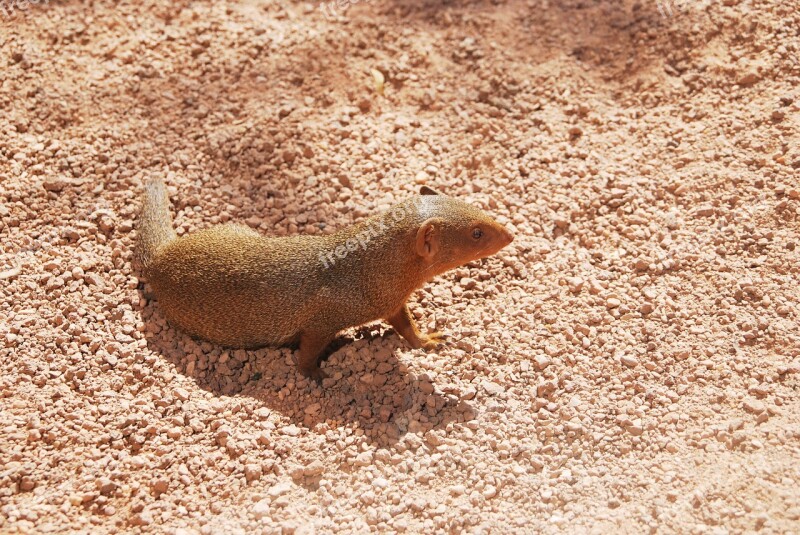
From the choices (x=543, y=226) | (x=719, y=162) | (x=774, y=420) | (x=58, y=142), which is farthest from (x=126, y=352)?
(x=719, y=162)

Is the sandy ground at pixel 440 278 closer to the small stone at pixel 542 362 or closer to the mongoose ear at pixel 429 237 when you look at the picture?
the small stone at pixel 542 362

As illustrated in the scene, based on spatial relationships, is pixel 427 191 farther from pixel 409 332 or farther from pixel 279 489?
pixel 279 489

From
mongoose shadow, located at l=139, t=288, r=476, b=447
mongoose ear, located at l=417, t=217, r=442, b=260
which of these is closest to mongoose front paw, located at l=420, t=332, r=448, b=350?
mongoose shadow, located at l=139, t=288, r=476, b=447

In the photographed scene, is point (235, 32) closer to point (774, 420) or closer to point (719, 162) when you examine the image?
point (719, 162)

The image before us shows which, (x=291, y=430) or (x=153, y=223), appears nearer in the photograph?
(x=291, y=430)

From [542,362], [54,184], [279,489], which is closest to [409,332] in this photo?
[542,362]

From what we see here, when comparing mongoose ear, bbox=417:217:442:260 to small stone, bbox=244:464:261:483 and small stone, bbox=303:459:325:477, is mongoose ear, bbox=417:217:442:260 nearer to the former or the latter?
small stone, bbox=303:459:325:477
